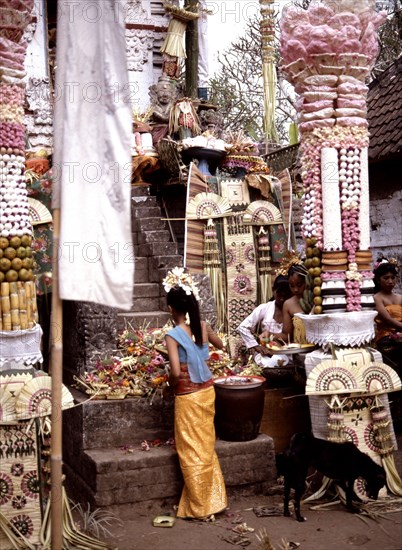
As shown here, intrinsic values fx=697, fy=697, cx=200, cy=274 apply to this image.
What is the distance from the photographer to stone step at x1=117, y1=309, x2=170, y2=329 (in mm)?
7074

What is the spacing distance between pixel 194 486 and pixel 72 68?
3.13 metres

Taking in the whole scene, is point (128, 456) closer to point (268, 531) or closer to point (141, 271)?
point (268, 531)

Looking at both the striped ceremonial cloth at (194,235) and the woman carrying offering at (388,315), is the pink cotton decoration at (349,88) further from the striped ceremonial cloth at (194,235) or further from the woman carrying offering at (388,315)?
the striped ceremonial cloth at (194,235)

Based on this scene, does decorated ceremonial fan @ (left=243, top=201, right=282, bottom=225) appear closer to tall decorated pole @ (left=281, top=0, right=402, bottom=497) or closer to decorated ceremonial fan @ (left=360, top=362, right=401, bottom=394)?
tall decorated pole @ (left=281, top=0, right=402, bottom=497)

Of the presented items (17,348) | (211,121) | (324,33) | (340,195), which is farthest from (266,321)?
(211,121)

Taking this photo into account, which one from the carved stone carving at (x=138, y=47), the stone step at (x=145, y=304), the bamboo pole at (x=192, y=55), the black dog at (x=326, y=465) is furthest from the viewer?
the bamboo pole at (x=192, y=55)

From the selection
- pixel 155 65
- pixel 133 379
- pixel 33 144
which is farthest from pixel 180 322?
pixel 155 65

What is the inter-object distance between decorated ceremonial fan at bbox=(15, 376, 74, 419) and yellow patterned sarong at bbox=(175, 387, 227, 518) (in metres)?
0.91

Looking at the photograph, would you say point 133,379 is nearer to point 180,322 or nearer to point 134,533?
point 180,322

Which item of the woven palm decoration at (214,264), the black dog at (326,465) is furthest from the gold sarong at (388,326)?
the black dog at (326,465)

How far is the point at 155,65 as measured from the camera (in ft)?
38.2

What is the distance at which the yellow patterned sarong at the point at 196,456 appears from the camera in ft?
17.2

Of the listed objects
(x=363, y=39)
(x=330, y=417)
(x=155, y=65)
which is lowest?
(x=330, y=417)

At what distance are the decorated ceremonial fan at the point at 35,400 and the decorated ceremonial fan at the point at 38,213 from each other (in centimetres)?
247
